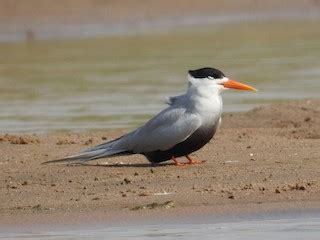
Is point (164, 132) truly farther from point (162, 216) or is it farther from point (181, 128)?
point (162, 216)

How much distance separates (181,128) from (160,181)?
0.64 meters

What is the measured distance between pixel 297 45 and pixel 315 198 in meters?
15.2

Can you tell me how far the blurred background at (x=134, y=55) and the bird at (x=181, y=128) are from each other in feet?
11.9

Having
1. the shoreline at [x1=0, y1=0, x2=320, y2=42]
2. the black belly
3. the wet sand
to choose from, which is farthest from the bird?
the shoreline at [x1=0, y1=0, x2=320, y2=42]

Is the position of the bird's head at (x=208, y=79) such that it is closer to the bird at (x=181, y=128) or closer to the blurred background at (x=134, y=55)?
the bird at (x=181, y=128)

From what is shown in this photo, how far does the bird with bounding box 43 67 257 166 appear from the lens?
1055 centimetres

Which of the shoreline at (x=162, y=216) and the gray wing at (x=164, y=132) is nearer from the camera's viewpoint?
the shoreline at (x=162, y=216)

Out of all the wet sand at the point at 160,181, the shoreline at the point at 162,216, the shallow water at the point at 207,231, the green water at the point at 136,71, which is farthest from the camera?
the green water at the point at 136,71

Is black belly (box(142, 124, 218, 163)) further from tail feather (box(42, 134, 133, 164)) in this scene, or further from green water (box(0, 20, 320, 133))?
green water (box(0, 20, 320, 133))

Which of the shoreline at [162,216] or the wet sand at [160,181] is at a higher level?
the wet sand at [160,181]

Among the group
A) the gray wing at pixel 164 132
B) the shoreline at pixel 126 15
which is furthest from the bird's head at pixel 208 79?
the shoreline at pixel 126 15

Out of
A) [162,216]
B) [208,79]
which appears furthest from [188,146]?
[162,216]

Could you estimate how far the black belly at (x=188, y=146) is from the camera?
34.6ft

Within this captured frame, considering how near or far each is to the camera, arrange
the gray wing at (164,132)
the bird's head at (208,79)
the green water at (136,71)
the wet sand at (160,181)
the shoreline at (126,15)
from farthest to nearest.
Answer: the shoreline at (126,15) → the green water at (136,71) → the bird's head at (208,79) → the gray wing at (164,132) → the wet sand at (160,181)
